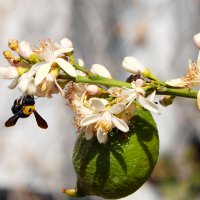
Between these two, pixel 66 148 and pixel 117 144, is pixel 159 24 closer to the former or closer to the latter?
pixel 66 148

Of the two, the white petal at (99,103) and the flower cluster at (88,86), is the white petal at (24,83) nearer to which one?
the flower cluster at (88,86)

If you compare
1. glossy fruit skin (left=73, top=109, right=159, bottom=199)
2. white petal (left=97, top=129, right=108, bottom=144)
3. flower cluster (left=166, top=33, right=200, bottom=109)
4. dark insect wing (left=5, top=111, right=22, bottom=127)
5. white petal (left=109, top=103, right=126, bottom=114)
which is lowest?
glossy fruit skin (left=73, top=109, right=159, bottom=199)

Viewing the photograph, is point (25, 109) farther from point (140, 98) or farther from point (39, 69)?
point (140, 98)

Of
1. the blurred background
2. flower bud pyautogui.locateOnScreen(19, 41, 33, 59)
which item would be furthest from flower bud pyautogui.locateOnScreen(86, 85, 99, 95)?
the blurred background

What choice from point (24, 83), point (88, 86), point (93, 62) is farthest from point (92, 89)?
point (93, 62)

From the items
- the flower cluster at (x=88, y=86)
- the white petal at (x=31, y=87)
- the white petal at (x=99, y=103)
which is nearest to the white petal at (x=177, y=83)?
the flower cluster at (x=88, y=86)

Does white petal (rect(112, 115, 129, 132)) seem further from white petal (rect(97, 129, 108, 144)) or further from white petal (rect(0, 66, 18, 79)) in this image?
white petal (rect(0, 66, 18, 79))

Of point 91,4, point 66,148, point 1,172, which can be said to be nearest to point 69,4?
point 91,4
